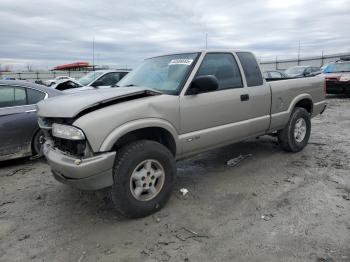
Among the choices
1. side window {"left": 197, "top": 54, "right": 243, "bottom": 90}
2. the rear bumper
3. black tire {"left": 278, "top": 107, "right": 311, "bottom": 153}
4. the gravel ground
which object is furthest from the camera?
the rear bumper

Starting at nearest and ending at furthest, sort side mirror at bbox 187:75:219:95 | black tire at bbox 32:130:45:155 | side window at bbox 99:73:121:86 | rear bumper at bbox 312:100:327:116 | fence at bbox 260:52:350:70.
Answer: side mirror at bbox 187:75:219:95
black tire at bbox 32:130:45:155
rear bumper at bbox 312:100:327:116
side window at bbox 99:73:121:86
fence at bbox 260:52:350:70

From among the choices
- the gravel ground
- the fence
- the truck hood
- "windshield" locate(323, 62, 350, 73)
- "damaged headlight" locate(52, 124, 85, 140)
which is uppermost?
the fence

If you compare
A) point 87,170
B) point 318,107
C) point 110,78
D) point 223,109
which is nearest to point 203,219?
point 87,170

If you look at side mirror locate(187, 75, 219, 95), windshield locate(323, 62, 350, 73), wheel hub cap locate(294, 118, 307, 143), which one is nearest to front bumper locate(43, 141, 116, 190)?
side mirror locate(187, 75, 219, 95)

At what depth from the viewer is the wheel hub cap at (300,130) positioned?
19.6ft

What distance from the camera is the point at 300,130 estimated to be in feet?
20.0

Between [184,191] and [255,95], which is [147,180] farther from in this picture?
[255,95]

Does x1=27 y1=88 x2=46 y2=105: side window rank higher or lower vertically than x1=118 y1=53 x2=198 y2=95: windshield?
lower

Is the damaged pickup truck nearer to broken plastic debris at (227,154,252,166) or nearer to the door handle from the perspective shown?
the door handle

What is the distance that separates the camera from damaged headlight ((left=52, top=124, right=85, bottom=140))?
3145 millimetres

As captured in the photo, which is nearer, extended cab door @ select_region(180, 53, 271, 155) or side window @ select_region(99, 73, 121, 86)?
extended cab door @ select_region(180, 53, 271, 155)

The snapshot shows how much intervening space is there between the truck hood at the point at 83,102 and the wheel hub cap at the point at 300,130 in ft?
10.8

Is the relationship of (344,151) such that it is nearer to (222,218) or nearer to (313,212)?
(313,212)

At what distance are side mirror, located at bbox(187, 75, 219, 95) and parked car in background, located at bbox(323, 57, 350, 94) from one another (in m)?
12.2
